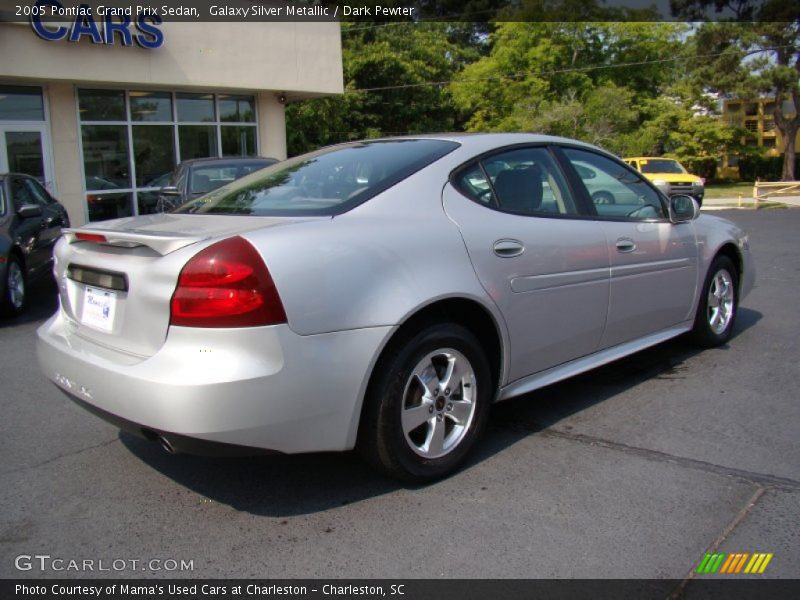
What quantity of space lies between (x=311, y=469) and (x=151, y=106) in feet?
47.3

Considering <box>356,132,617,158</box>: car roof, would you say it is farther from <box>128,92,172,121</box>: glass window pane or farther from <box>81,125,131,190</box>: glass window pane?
<box>128,92,172,121</box>: glass window pane

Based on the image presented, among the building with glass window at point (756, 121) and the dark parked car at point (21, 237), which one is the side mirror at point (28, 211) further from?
the building with glass window at point (756, 121)

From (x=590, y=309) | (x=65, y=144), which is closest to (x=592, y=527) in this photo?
(x=590, y=309)

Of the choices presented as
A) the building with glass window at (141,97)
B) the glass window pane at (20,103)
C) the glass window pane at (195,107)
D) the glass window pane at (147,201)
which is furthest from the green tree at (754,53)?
the glass window pane at (20,103)

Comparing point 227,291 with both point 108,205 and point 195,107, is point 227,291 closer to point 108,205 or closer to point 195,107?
point 108,205

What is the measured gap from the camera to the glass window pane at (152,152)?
16.0 metres

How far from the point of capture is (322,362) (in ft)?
9.46

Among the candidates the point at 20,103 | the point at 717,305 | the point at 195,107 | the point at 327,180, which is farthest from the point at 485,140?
the point at 195,107

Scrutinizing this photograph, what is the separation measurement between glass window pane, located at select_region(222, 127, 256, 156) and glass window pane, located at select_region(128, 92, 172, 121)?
1573 mm

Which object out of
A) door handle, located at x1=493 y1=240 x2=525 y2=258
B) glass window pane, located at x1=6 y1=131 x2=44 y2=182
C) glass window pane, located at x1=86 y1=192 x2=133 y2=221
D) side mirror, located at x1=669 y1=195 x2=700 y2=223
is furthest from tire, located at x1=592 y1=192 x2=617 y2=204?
glass window pane, located at x1=86 y1=192 x2=133 y2=221

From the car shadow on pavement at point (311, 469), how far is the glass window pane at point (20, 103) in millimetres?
12470

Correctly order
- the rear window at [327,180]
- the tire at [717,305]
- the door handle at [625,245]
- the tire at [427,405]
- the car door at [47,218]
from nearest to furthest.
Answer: the tire at [427,405], the rear window at [327,180], the door handle at [625,245], the tire at [717,305], the car door at [47,218]
